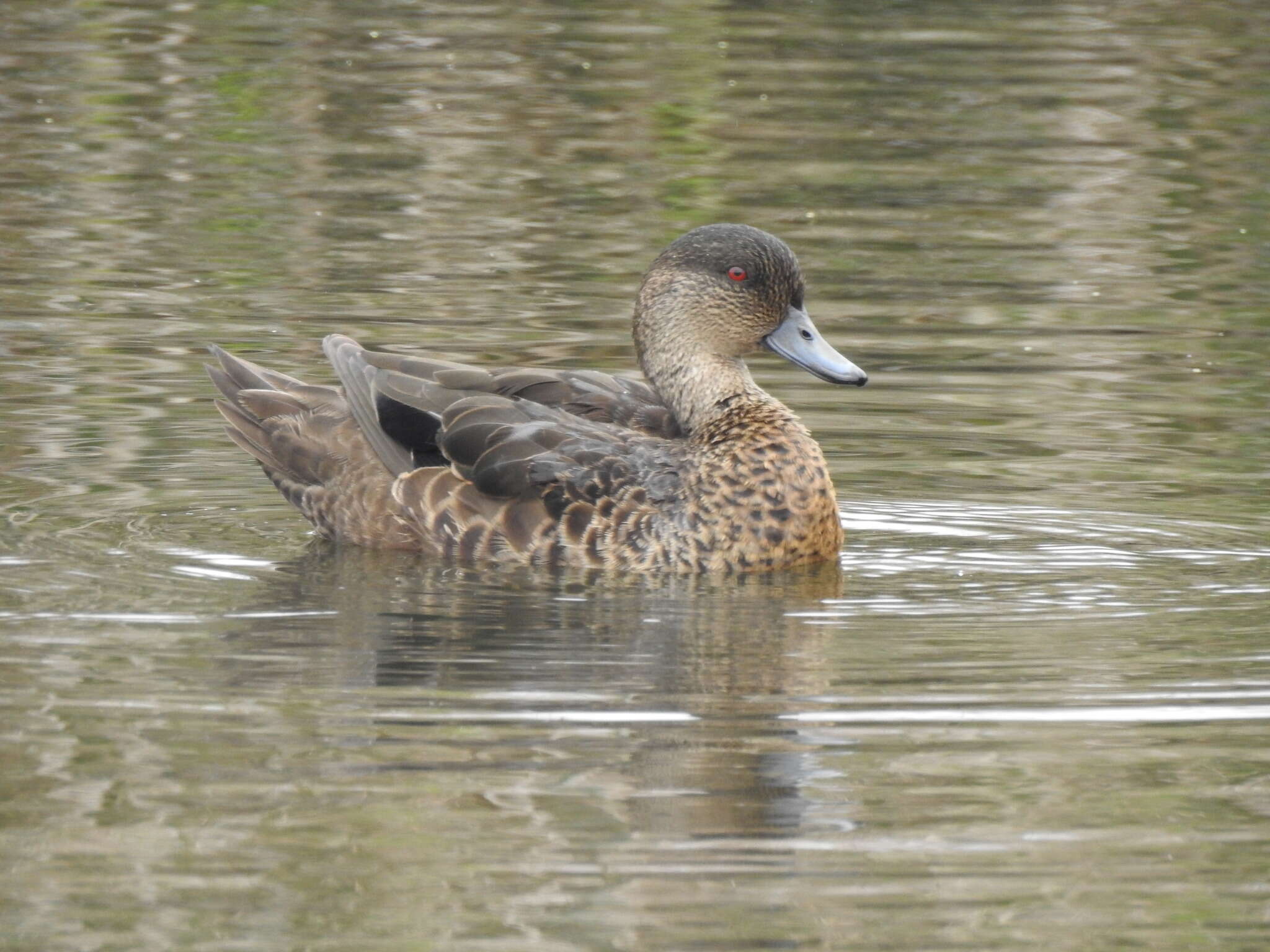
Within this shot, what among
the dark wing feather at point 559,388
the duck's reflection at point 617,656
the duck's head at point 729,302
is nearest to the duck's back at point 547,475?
the dark wing feather at point 559,388

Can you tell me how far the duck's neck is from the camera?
9.41 meters

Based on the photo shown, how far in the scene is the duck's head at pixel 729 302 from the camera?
9.44 metres

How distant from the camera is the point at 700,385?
9.51m

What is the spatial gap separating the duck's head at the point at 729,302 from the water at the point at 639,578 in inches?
29.8

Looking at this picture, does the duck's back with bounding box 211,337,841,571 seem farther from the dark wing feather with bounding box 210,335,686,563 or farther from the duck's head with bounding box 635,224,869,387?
the duck's head with bounding box 635,224,869,387

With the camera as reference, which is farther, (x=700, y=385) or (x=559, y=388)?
(x=700, y=385)

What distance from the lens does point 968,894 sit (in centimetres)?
549

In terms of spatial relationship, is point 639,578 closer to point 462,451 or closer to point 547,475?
point 547,475

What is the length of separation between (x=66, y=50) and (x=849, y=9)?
750cm

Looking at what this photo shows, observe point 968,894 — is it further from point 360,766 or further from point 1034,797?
point 360,766

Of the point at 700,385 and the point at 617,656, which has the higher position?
the point at 700,385

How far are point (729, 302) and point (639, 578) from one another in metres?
1.27

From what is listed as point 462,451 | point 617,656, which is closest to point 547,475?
point 462,451

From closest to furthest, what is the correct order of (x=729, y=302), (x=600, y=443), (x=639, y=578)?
(x=639, y=578) → (x=600, y=443) → (x=729, y=302)
